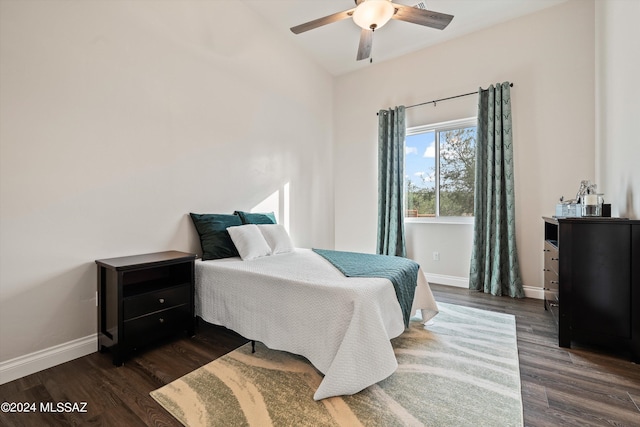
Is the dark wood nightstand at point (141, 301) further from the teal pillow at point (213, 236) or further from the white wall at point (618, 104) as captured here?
the white wall at point (618, 104)

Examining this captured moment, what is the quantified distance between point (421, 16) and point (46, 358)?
12.1 feet

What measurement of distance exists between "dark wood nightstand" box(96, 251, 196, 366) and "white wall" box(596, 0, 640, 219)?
3462 mm

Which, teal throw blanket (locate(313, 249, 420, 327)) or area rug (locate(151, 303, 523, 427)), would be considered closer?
area rug (locate(151, 303, 523, 427))

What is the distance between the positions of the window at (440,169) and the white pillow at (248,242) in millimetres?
2419

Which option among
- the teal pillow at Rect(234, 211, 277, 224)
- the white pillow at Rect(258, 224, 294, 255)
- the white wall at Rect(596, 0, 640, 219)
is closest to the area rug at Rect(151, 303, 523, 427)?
the white pillow at Rect(258, 224, 294, 255)

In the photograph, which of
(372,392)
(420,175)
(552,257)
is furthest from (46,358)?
(420,175)

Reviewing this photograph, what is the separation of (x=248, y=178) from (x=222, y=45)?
144 cm

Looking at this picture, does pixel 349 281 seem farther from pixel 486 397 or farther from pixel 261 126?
pixel 261 126

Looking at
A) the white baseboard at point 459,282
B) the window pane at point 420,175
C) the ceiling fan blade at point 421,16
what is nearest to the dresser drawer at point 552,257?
the white baseboard at point 459,282

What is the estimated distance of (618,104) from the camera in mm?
2346

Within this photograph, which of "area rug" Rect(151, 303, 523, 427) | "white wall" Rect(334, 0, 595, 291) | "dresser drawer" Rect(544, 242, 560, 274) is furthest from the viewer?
"white wall" Rect(334, 0, 595, 291)

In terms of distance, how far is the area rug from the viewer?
4.48 ft

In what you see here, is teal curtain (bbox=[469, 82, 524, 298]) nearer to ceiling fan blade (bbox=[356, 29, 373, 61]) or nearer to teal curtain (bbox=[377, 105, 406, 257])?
teal curtain (bbox=[377, 105, 406, 257])

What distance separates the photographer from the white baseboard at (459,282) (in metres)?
3.23
